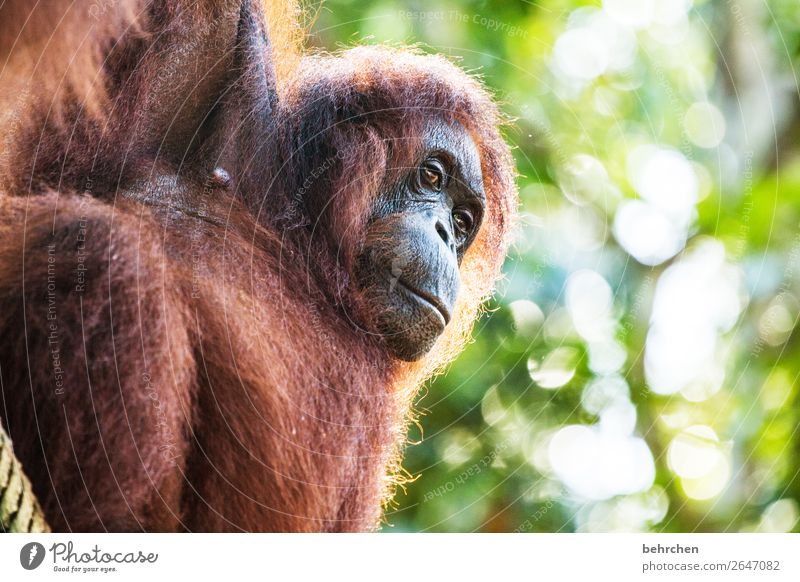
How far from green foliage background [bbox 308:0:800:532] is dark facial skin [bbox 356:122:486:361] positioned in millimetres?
607

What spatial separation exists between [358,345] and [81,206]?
0.60 meters

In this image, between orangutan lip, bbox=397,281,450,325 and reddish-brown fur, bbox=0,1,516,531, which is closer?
reddish-brown fur, bbox=0,1,516,531

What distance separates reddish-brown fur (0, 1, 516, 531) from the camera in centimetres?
129

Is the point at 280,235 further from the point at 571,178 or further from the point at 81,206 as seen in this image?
the point at 571,178

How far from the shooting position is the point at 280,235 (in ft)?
5.58

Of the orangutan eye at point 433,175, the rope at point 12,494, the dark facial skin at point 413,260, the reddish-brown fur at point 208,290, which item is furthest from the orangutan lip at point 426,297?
the rope at point 12,494

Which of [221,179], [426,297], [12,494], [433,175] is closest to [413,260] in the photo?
[426,297]

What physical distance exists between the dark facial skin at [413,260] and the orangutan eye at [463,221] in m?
0.04
